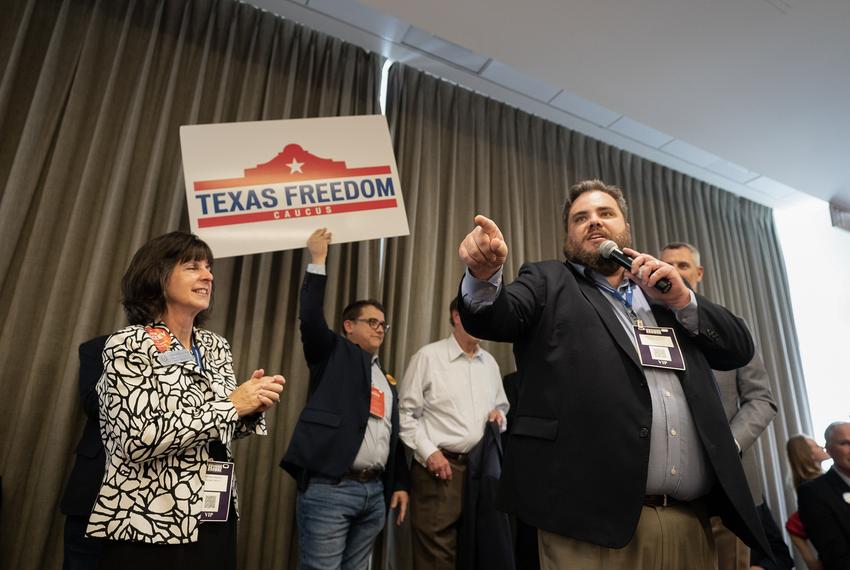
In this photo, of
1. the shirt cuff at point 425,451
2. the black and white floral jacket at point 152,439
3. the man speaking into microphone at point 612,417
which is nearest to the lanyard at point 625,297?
the man speaking into microphone at point 612,417

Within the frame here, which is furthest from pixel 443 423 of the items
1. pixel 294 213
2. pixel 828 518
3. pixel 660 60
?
pixel 660 60

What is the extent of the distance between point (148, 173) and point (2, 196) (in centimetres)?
63

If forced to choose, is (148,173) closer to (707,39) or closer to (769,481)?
(707,39)

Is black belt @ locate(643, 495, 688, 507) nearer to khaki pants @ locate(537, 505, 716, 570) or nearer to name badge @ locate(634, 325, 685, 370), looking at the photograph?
khaki pants @ locate(537, 505, 716, 570)

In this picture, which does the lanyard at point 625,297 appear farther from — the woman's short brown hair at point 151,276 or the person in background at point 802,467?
the person in background at point 802,467

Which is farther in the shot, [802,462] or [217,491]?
[802,462]

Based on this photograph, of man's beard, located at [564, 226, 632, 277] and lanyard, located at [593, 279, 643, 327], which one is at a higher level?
man's beard, located at [564, 226, 632, 277]

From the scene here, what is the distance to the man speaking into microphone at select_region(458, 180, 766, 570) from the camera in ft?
3.40

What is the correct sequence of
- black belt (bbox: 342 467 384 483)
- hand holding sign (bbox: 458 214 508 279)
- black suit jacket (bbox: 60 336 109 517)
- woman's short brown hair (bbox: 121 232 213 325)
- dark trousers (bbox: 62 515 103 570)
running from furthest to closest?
black belt (bbox: 342 467 384 483) → black suit jacket (bbox: 60 336 109 517) → dark trousers (bbox: 62 515 103 570) → woman's short brown hair (bbox: 121 232 213 325) → hand holding sign (bbox: 458 214 508 279)

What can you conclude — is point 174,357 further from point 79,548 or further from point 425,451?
point 425,451

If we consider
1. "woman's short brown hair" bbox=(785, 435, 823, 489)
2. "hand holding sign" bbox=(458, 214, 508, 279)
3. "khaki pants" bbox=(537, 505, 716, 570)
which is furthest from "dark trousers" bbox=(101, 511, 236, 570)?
"woman's short brown hair" bbox=(785, 435, 823, 489)

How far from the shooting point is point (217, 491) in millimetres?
→ 1350

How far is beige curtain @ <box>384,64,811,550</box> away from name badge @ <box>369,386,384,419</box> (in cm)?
61

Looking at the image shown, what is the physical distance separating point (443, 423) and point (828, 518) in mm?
2193
